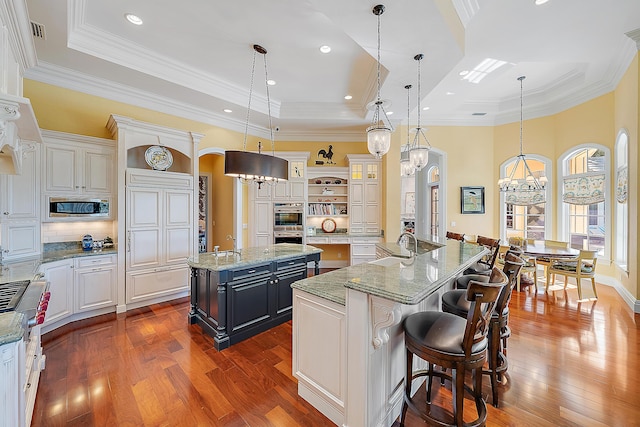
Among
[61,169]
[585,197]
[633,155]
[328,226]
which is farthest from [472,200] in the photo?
[61,169]

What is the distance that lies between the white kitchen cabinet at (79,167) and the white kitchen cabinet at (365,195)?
14.5ft

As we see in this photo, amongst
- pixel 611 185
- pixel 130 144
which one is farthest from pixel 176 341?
pixel 611 185

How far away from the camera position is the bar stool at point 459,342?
4.58 ft

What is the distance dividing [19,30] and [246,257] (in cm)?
305

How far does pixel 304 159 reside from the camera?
5867 mm

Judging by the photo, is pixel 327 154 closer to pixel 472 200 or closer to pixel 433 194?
pixel 472 200

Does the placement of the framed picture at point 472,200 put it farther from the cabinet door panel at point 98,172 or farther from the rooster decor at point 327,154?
the cabinet door panel at point 98,172

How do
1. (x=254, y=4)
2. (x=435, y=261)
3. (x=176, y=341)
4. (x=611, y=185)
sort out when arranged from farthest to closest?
(x=611, y=185)
(x=176, y=341)
(x=254, y=4)
(x=435, y=261)

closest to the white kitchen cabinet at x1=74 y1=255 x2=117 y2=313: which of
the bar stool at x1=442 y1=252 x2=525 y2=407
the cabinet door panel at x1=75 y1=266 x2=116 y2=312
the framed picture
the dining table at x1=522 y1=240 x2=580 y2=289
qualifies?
the cabinet door panel at x1=75 y1=266 x2=116 y2=312

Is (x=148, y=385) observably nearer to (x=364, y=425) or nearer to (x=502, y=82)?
(x=364, y=425)

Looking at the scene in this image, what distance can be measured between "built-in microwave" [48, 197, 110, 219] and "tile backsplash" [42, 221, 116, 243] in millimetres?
197

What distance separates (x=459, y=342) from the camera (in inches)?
59.6

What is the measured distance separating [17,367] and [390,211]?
5445 millimetres

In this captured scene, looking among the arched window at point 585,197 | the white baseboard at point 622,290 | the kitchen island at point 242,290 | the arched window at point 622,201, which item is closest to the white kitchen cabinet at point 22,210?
the kitchen island at point 242,290
